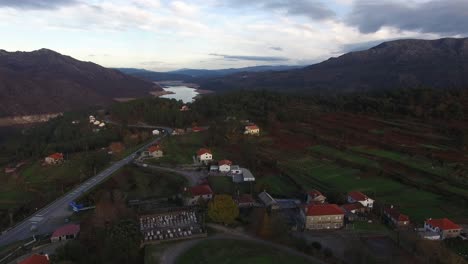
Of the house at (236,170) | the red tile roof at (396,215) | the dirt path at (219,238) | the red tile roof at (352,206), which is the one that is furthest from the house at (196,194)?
the red tile roof at (396,215)

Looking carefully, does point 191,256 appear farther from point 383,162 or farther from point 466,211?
point 383,162

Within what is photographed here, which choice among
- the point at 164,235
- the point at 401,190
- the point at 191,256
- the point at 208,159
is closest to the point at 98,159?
the point at 208,159

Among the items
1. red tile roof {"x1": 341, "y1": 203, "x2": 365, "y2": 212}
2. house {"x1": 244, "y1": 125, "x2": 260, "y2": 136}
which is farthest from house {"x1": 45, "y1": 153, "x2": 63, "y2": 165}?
red tile roof {"x1": 341, "y1": 203, "x2": 365, "y2": 212}

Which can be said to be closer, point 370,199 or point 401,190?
point 370,199

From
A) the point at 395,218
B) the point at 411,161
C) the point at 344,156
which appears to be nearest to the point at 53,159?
the point at 344,156

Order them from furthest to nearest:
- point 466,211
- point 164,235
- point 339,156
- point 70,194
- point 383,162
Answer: point 339,156 → point 383,162 → point 70,194 → point 466,211 → point 164,235

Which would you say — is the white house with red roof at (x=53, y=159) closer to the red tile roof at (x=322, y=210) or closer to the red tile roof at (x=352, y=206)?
the red tile roof at (x=322, y=210)

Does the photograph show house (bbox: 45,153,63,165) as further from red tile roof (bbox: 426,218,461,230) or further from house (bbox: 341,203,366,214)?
red tile roof (bbox: 426,218,461,230)
